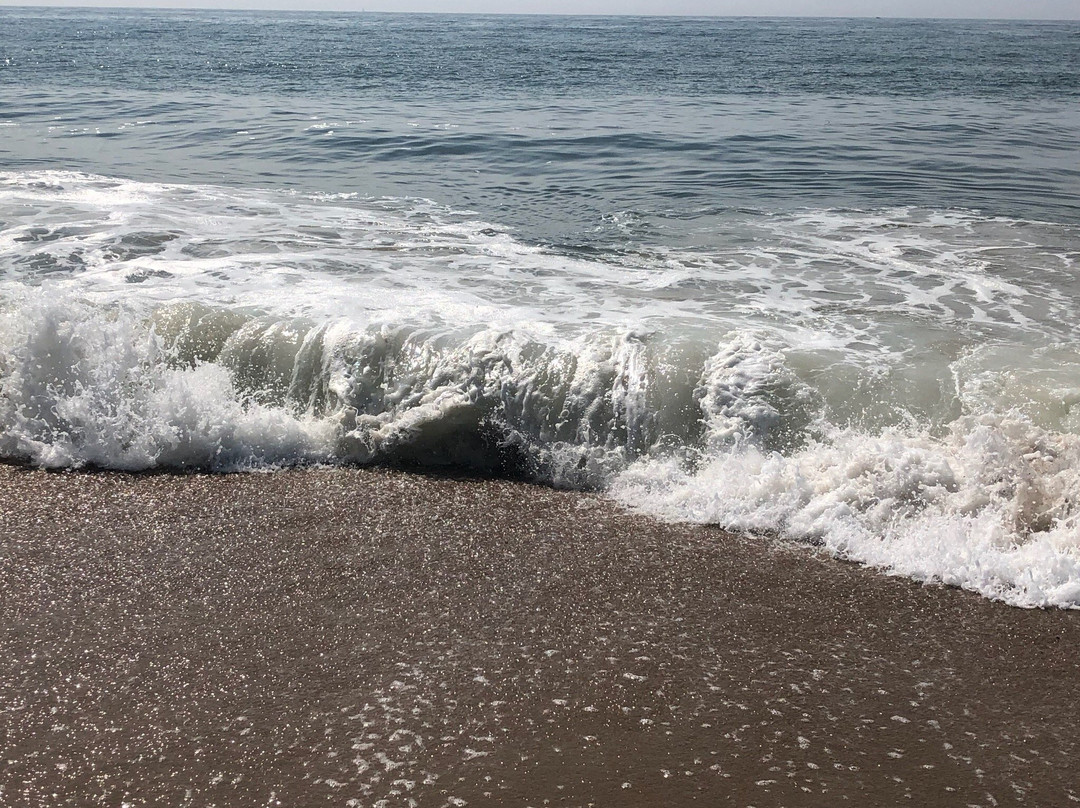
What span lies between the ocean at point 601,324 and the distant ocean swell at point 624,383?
0.06ft

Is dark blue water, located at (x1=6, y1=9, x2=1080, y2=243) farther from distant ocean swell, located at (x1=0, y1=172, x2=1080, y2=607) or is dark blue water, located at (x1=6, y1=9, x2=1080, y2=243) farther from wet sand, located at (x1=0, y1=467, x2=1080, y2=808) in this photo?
wet sand, located at (x1=0, y1=467, x2=1080, y2=808)

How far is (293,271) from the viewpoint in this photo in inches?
288

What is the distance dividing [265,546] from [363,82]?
70.4 feet

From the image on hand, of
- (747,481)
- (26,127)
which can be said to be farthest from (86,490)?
(26,127)

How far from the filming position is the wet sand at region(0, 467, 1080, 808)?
2.79m

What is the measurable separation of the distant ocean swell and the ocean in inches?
0.7

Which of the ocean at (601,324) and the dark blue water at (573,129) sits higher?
the dark blue water at (573,129)

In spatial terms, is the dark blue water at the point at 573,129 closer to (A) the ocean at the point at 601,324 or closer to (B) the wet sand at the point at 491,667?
(A) the ocean at the point at 601,324

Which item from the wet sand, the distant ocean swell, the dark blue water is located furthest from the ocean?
the wet sand

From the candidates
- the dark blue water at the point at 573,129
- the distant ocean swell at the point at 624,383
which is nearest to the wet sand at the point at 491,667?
the distant ocean swell at the point at 624,383

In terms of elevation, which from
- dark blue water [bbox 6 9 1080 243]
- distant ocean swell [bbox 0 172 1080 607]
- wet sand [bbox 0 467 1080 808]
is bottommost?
wet sand [bbox 0 467 1080 808]

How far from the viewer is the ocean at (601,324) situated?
14.8 feet

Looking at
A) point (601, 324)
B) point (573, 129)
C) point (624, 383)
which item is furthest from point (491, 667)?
point (573, 129)

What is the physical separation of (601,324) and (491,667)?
10.4ft
